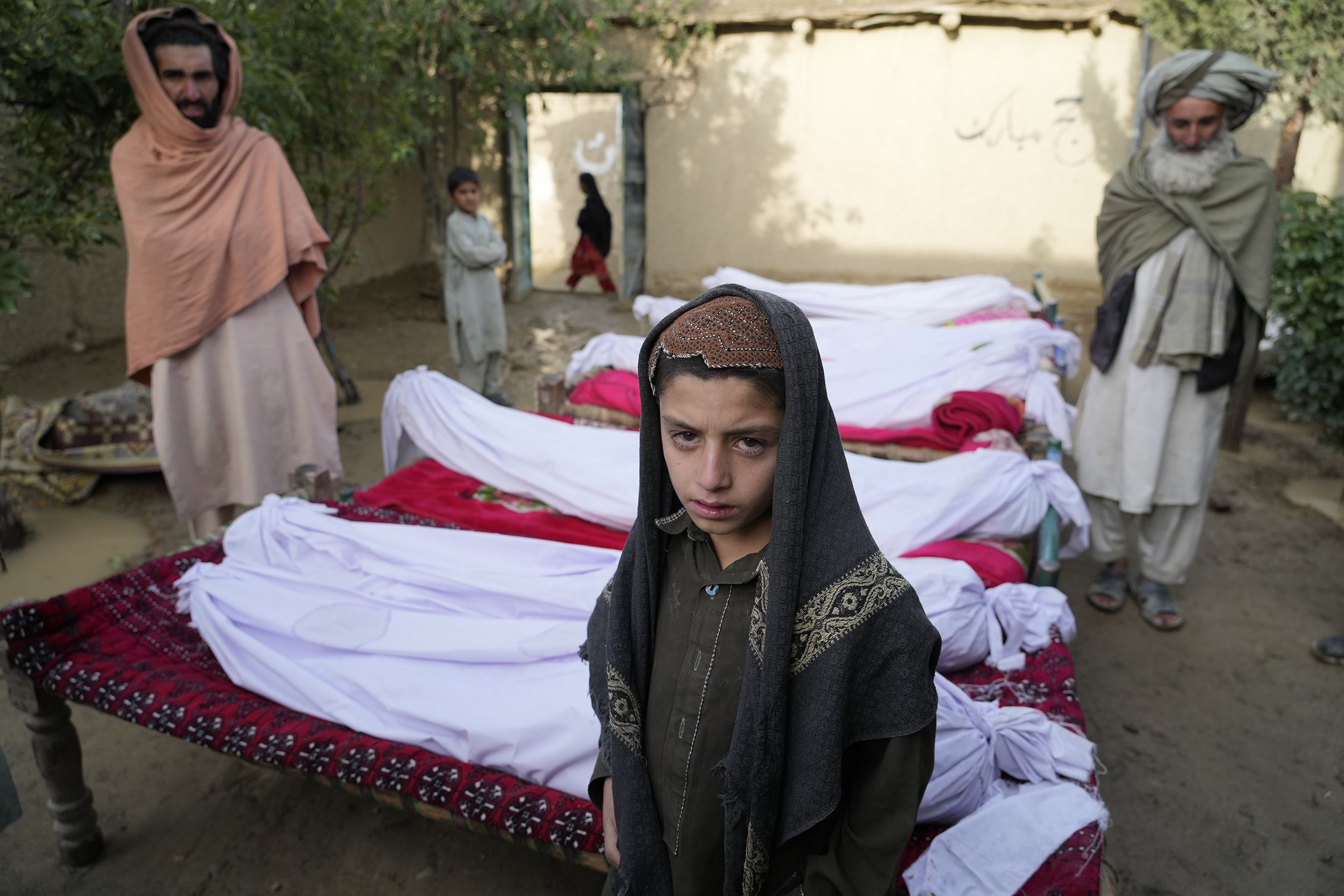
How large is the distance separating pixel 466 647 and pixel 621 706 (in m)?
1.04

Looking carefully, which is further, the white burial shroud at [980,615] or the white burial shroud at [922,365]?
the white burial shroud at [922,365]

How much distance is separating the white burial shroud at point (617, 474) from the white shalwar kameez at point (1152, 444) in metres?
0.51

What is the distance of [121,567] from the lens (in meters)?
4.18

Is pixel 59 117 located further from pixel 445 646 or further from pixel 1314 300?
pixel 1314 300

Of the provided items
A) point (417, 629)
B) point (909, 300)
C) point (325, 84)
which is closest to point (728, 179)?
point (909, 300)

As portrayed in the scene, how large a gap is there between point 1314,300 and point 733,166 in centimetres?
634

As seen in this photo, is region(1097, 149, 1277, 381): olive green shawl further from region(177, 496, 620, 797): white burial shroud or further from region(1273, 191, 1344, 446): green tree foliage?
region(177, 496, 620, 797): white burial shroud

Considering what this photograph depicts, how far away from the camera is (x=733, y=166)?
31.8 feet

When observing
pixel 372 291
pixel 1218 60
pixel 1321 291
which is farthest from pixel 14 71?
pixel 372 291

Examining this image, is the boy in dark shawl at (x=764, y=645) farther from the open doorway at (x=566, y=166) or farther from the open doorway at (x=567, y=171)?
the open doorway at (x=566, y=166)

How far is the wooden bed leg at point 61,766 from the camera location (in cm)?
237

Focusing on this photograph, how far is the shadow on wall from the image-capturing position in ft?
31.0

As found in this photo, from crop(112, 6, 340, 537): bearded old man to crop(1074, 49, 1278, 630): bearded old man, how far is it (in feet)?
10.9

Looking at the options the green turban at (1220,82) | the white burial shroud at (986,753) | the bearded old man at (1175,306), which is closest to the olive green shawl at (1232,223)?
the bearded old man at (1175,306)
